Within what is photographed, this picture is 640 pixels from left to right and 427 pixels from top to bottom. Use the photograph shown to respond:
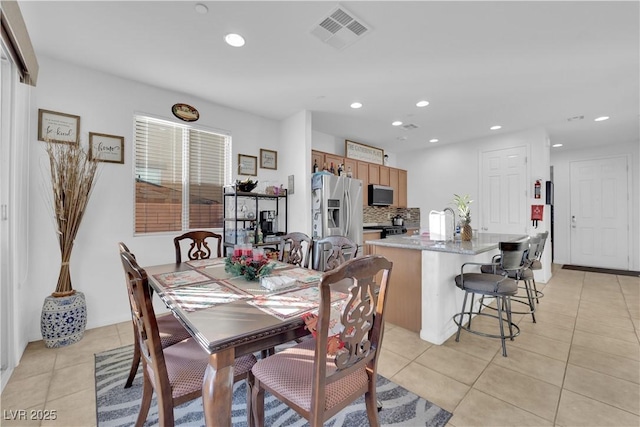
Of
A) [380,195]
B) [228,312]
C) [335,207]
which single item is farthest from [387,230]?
[228,312]

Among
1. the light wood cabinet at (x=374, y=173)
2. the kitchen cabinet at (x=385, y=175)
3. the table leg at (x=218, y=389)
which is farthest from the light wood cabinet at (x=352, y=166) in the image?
the table leg at (x=218, y=389)

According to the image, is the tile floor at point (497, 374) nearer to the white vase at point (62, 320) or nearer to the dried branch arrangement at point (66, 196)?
the white vase at point (62, 320)

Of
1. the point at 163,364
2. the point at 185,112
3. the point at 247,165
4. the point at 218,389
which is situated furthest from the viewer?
the point at 247,165

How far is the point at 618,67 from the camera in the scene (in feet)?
8.66

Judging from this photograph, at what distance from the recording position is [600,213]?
562 centimetres

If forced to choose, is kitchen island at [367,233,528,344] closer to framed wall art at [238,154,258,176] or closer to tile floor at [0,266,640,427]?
tile floor at [0,266,640,427]

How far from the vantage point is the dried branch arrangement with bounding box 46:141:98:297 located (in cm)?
238

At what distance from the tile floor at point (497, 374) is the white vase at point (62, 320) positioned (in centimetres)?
8

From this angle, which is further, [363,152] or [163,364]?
[363,152]

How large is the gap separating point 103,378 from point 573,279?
647 centimetres

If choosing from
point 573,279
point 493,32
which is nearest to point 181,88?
point 493,32

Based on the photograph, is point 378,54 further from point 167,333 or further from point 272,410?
point 272,410

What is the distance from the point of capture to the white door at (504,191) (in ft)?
15.5

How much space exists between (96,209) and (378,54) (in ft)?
10.1
